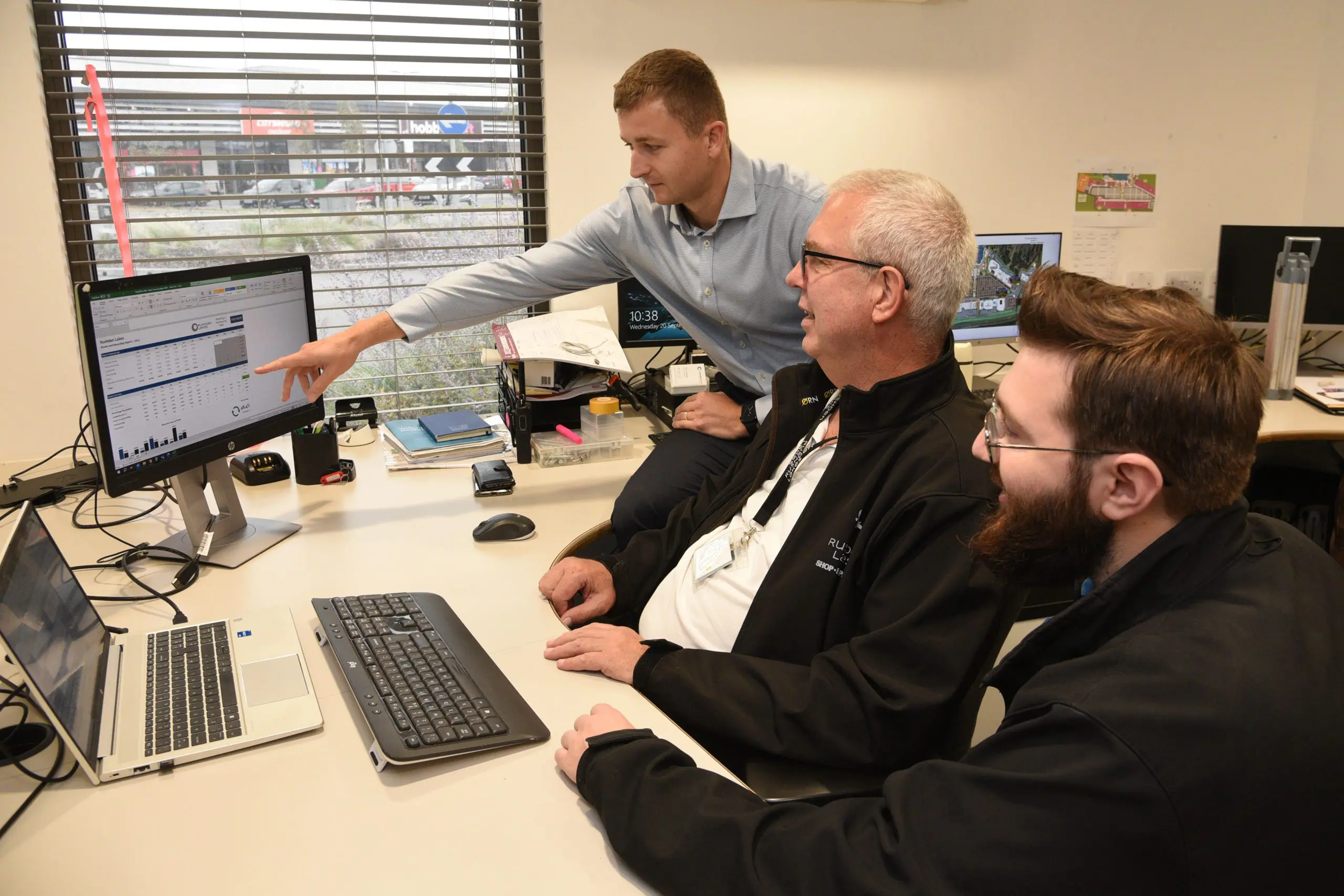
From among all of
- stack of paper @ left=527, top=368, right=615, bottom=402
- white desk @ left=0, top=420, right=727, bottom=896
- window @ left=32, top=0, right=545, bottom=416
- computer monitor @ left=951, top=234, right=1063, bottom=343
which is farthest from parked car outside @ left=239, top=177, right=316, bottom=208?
computer monitor @ left=951, top=234, right=1063, bottom=343

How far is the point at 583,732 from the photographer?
3.64ft

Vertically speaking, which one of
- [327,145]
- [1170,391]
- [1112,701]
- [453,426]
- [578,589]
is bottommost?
[578,589]

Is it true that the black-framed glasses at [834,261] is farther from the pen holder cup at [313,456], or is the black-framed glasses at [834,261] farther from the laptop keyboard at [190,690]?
the pen holder cup at [313,456]

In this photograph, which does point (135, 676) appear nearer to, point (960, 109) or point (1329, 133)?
point (960, 109)

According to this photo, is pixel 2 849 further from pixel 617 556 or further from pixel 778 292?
pixel 778 292

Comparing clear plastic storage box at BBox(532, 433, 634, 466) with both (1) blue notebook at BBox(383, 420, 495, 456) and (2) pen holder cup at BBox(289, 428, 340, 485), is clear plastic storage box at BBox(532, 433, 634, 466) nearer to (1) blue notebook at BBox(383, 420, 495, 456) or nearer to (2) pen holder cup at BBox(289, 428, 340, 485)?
(1) blue notebook at BBox(383, 420, 495, 456)

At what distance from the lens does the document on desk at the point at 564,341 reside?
7.67 ft

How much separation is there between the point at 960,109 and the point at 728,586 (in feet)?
7.54

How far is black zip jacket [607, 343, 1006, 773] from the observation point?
1.19m

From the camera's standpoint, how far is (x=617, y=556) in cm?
180

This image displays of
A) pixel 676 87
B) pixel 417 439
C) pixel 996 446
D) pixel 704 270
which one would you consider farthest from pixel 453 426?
pixel 996 446

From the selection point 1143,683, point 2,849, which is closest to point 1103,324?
point 1143,683

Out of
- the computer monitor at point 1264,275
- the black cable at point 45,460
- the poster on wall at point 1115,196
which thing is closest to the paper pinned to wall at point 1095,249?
the poster on wall at point 1115,196

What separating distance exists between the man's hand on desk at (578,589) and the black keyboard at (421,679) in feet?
0.64
